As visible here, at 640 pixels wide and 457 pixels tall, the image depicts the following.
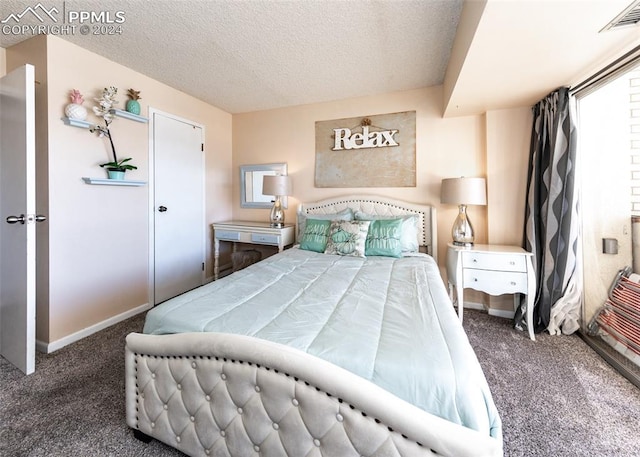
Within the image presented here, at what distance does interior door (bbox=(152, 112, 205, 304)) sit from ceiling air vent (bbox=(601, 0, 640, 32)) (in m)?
3.56

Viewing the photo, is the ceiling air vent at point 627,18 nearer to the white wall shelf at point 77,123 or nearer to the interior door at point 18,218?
the interior door at point 18,218

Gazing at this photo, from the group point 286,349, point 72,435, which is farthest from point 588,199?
point 72,435

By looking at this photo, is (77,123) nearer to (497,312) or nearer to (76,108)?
(76,108)

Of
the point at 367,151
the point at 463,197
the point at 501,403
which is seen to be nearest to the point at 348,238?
the point at 463,197

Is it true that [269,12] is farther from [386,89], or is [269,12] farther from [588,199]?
[588,199]

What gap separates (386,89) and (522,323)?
270 cm

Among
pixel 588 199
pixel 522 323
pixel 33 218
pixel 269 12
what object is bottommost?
pixel 522 323

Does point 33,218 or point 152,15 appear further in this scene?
point 152,15

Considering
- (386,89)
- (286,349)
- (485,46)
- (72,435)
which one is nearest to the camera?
(286,349)

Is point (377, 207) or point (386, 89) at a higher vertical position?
point (386, 89)

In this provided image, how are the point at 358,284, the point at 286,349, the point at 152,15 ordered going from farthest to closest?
the point at 152,15 → the point at 358,284 → the point at 286,349

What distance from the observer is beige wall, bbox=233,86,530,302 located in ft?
8.59

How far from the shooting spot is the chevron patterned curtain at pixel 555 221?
2.15 metres

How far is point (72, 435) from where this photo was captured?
4.29 ft
